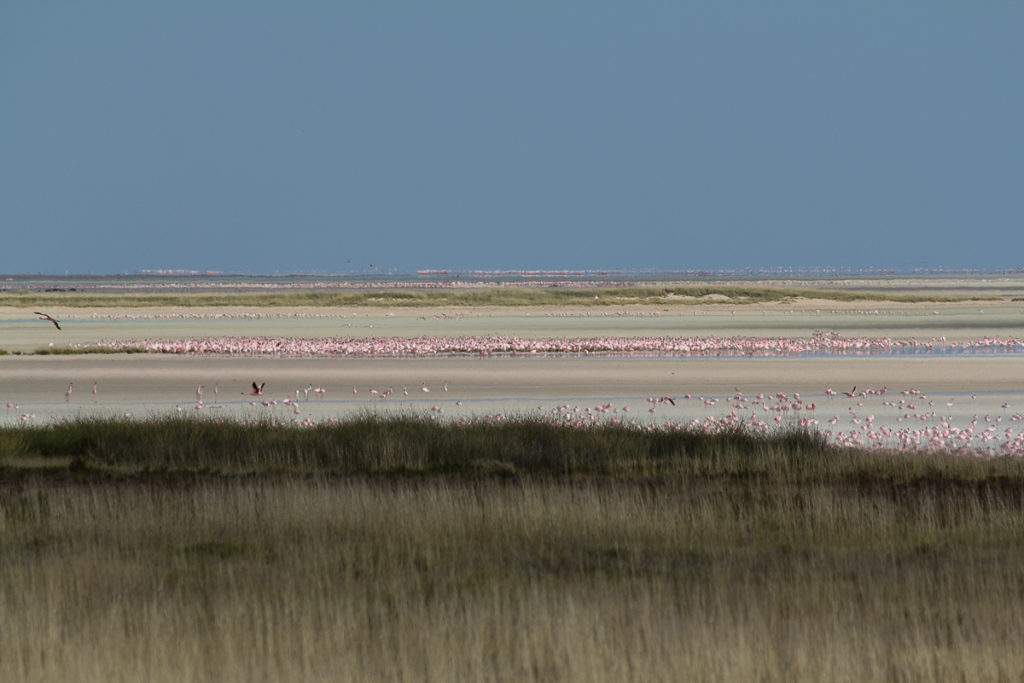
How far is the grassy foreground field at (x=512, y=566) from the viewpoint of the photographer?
21.2 ft

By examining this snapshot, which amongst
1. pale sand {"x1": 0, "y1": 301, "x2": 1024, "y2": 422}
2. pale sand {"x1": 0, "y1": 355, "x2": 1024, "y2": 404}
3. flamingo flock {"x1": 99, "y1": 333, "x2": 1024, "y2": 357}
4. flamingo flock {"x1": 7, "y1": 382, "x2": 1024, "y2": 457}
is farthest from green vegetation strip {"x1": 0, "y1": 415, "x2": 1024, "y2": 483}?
flamingo flock {"x1": 99, "y1": 333, "x2": 1024, "y2": 357}

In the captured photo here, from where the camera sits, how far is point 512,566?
28.3ft

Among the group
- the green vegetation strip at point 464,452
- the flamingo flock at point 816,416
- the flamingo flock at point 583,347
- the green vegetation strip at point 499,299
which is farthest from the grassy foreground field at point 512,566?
the green vegetation strip at point 499,299

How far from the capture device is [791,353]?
1444 inches

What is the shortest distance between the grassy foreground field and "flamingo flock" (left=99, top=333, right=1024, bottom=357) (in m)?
23.2

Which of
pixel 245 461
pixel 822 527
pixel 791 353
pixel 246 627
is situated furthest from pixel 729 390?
pixel 246 627

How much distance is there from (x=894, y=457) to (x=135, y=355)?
28648 millimetres

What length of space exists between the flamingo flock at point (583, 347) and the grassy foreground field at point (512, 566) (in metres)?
23.2

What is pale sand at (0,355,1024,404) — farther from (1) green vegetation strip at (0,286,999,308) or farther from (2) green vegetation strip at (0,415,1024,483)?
(1) green vegetation strip at (0,286,999,308)

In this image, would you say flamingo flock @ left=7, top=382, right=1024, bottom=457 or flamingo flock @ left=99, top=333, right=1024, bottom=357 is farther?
flamingo flock @ left=99, top=333, right=1024, bottom=357

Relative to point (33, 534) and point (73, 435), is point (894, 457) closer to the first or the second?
point (33, 534)

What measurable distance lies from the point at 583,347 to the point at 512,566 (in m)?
31.0

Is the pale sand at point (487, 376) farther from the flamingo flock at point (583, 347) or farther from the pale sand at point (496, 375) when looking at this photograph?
the flamingo flock at point (583, 347)

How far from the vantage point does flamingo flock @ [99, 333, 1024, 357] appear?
3744 cm
